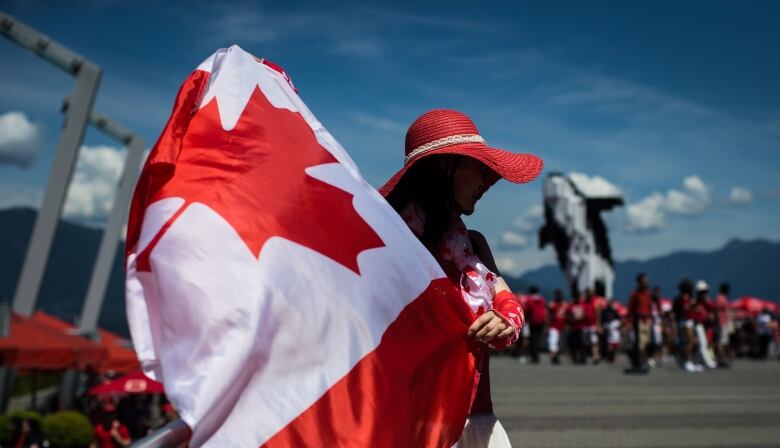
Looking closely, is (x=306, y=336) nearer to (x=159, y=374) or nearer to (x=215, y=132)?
(x=159, y=374)

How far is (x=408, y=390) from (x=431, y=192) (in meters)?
0.74

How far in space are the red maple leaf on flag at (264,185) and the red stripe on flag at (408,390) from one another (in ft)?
0.83

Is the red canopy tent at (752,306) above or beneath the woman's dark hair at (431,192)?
above

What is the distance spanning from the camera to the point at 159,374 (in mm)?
2211

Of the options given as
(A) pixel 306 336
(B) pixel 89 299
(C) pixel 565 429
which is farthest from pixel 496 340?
(B) pixel 89 299

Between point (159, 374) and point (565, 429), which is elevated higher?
point (159, 374)

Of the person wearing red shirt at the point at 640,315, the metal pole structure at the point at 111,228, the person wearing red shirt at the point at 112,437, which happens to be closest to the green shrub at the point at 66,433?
the person wearing red shirt at the point at 112,437

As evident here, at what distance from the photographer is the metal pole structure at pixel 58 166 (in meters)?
24.1

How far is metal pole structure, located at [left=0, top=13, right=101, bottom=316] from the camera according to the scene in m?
24.1

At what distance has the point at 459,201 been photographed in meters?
2.98

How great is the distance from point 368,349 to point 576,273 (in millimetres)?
34606

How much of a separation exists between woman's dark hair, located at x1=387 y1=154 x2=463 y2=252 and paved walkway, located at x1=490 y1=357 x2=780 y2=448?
5370 millimetres

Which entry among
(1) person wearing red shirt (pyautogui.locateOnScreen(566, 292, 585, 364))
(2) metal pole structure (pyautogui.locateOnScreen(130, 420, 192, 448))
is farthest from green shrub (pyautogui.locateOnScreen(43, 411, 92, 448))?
(1) person wearing red shirt (pyautogui.locateOnScreen(566, 292, 585, 364))

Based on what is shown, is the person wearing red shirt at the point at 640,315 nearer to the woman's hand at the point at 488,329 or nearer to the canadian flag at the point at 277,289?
the woman's hand at the point at 488,329
